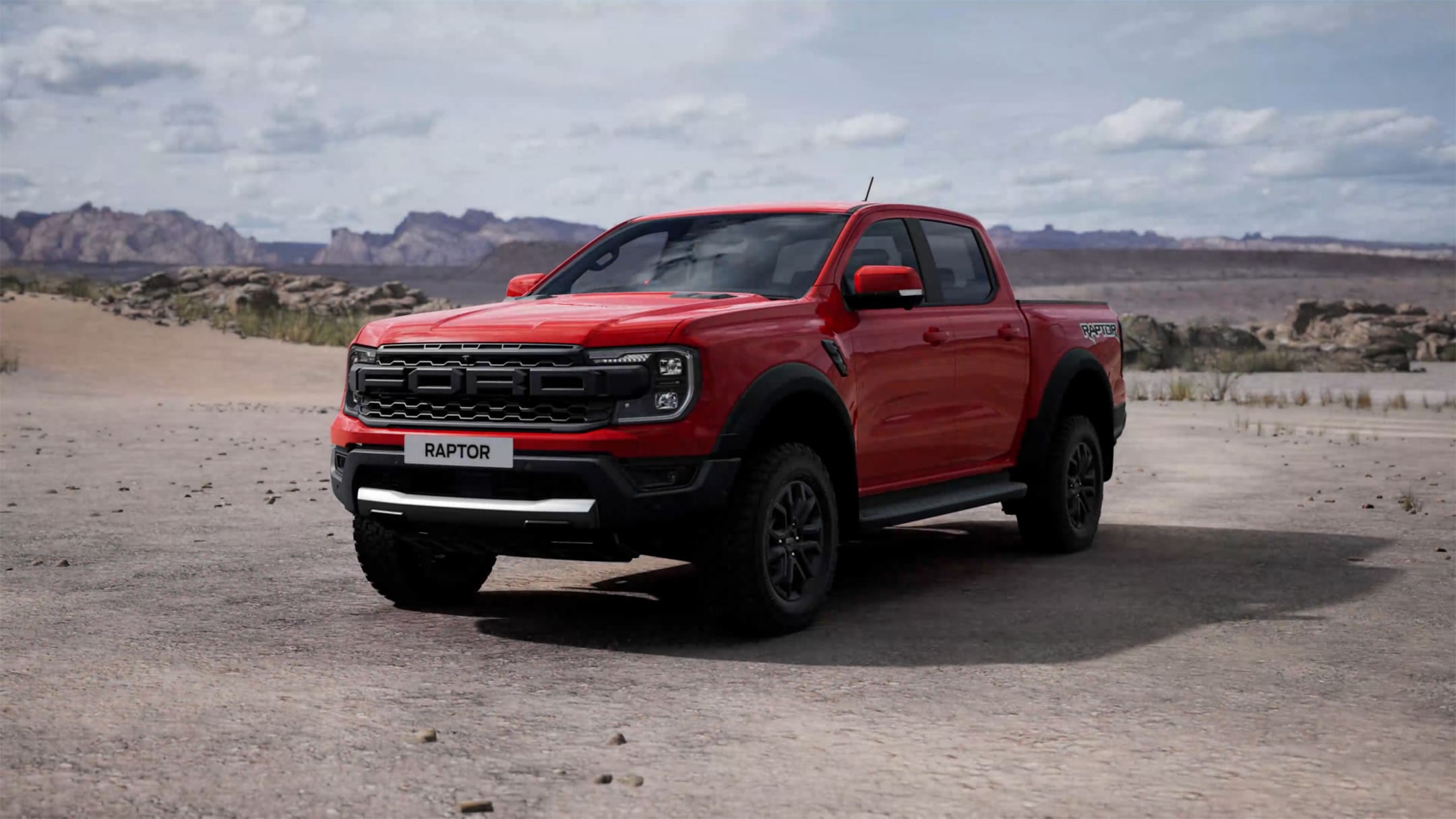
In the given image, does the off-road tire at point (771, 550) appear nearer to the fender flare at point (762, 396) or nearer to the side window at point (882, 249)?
the fender flare at point (762, 396)

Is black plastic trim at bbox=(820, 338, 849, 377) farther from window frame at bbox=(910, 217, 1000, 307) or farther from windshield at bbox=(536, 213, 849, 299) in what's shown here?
window frame at bbox=(910, 217, 1000, 307)

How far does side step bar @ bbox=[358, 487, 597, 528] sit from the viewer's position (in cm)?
650

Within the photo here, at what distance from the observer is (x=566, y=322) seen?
680 centimetres

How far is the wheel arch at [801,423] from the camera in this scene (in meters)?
6.77

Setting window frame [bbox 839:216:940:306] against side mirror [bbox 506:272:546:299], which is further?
side mirror [bbox 506:272:546:299]

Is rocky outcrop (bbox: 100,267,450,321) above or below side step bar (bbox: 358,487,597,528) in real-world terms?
above

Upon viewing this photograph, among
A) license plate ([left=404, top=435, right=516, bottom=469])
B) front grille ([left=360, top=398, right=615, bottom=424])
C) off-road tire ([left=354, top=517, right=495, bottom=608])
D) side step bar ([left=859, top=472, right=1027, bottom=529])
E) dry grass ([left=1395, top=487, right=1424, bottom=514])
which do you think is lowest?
dry grass ([left=1395, top=487, right=1424, bottom=514])

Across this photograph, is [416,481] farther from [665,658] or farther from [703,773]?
[703,773]

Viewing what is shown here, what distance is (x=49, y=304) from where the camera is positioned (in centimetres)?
3206

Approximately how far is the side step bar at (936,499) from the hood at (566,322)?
47.6 inches

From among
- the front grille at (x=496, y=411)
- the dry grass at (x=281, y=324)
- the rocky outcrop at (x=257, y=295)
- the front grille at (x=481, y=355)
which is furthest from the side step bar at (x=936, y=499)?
the rocky outcrop at (x=257, y=295)

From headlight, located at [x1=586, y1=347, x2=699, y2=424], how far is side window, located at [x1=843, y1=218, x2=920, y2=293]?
4.90ft

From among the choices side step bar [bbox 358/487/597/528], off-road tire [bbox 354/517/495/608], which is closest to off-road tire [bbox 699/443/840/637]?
side step bar [bbox 358/487/597/528]

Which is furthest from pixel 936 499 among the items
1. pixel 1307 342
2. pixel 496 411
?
pixel 1307 342
